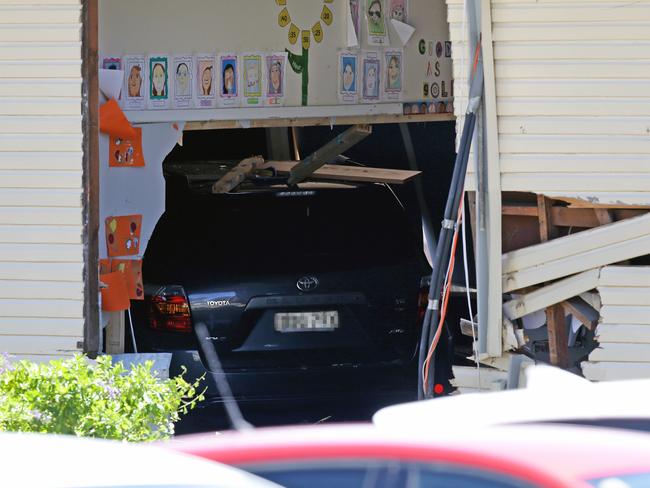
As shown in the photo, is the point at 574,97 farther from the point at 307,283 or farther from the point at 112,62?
the point at 112,62

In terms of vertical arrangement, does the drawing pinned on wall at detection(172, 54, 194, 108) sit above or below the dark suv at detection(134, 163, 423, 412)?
above

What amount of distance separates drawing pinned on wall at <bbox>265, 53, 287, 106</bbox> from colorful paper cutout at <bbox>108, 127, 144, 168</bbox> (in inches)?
42.1

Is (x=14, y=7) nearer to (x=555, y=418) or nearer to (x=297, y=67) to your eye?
(x=297, y=67)

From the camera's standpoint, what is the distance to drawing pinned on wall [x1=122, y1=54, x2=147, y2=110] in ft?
25.8

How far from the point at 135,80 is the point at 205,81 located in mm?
475

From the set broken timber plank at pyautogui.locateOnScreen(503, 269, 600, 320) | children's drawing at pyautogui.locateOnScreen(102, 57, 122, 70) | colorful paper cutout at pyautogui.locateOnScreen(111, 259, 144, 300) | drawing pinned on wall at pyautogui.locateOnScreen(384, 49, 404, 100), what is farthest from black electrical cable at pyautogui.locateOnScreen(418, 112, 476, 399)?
children's drawing at pyautogui.locateOnScreen(102, 57, 122, 70)

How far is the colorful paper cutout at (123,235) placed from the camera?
720 cm

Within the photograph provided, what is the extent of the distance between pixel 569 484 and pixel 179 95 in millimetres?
6030

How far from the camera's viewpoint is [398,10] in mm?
8438

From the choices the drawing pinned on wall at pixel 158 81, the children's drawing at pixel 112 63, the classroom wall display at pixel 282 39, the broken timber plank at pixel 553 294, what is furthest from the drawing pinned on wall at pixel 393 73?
the broken timber plank at pixel 553 294

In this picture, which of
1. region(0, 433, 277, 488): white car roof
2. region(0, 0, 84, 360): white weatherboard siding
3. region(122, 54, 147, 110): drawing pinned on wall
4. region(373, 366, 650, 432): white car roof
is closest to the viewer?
region(0, 433, 277, 488): white car roof

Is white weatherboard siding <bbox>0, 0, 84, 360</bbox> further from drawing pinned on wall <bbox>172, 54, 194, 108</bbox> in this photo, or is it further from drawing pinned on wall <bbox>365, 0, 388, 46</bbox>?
drawing pinned on wall <bbox>365, 0, 388, 46</bbox>

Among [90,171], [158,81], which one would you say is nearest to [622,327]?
[90,171]

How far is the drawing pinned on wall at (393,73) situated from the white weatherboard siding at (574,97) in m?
2.42
